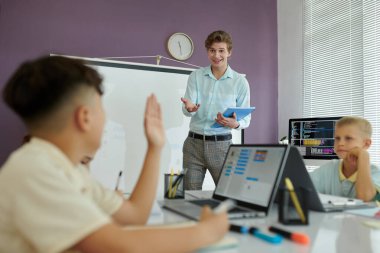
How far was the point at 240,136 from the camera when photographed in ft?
12.2

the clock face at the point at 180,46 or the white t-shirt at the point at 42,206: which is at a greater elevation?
the clock face at the point at 180,46

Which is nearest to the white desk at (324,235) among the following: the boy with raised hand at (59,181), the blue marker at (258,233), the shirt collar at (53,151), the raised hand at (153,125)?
the blue marker at (258,233)

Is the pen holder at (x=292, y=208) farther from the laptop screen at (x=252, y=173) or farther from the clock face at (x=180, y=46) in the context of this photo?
the clock face at (x=180, y=46)

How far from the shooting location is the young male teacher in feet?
7.97

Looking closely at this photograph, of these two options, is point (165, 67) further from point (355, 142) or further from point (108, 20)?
point (355, 142)

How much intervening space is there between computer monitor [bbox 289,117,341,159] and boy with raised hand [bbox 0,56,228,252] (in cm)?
278

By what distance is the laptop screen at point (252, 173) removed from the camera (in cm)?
119

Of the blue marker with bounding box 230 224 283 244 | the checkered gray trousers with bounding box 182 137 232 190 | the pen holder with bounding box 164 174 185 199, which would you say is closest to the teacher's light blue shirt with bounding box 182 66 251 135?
the checkered gray trousers with bounding box 182 137 232 190

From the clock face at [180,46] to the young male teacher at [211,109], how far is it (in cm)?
108

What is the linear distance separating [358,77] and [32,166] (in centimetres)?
342

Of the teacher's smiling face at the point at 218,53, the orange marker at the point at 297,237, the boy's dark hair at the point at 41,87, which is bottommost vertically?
the orange marker at the point at 297,237

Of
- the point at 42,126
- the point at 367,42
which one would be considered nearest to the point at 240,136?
the point at 367,42

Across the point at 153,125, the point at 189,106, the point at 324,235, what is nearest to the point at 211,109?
the point at 189,106

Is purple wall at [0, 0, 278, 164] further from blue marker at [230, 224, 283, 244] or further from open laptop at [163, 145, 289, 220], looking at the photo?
blue marker at [230, 224, 283, 244]
